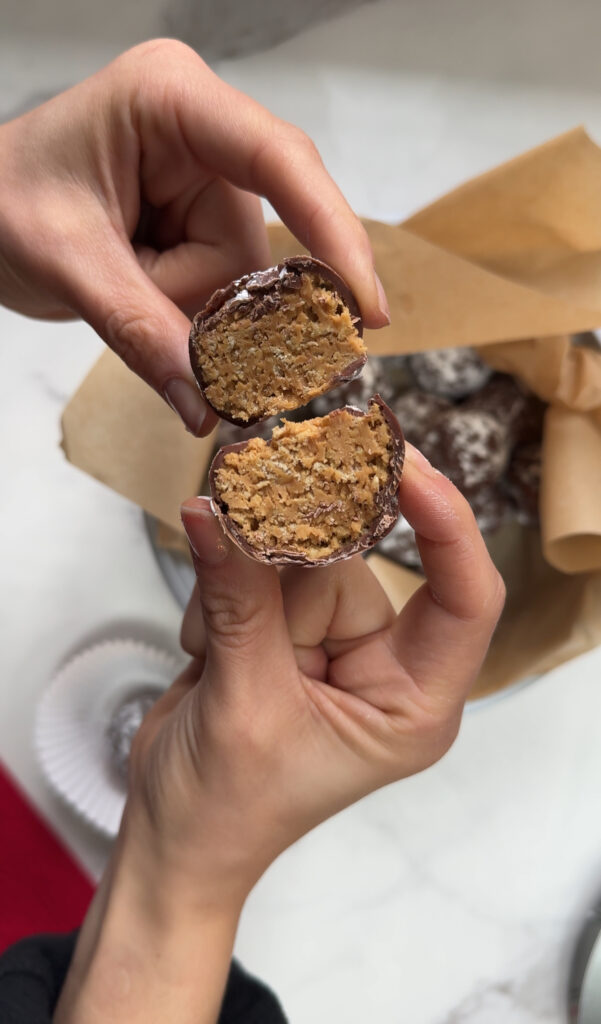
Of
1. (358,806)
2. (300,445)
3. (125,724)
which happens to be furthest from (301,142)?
(358,806)

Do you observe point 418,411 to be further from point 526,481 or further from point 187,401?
point 187,401

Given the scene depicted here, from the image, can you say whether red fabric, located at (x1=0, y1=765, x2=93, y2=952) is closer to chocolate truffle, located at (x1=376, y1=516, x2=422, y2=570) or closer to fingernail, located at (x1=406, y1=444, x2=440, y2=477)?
chocolate truffle, located at (x1=376, y1=516, x2=422, y2=570)

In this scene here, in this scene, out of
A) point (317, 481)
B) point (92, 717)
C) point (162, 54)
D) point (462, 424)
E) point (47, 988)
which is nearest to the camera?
point (317, 481)

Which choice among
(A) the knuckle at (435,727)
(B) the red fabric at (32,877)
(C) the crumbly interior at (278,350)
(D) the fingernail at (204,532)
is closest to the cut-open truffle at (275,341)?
(C) the crumbly interior at (278,350)

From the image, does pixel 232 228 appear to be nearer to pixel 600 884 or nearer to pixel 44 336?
pixel 44 336

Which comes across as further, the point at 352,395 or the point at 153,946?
the point at 352,395

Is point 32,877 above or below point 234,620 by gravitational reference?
below

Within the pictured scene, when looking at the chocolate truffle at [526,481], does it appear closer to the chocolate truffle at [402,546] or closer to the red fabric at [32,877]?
the chocolate truffle at [402,546]
